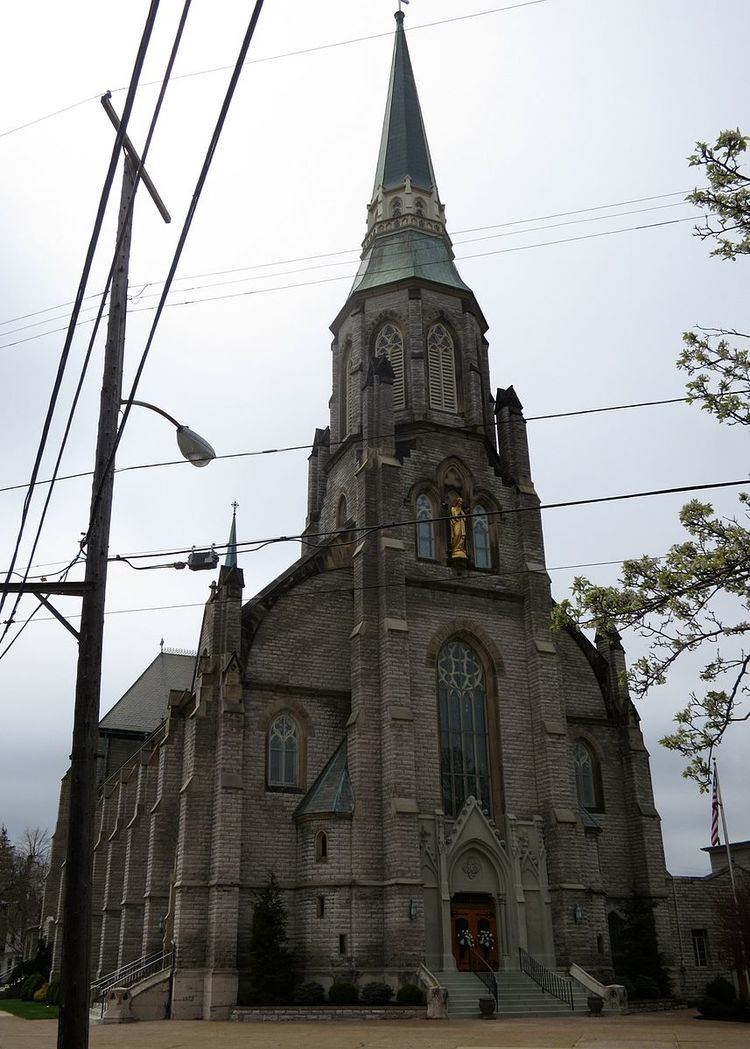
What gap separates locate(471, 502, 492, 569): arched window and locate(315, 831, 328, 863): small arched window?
11174 millimetres

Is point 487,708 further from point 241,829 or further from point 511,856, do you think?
point 241,829

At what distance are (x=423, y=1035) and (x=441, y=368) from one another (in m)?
26.1

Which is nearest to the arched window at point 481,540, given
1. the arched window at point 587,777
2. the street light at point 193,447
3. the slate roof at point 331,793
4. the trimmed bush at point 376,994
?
the arched window at point 587,777

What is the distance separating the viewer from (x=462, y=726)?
3161 cm

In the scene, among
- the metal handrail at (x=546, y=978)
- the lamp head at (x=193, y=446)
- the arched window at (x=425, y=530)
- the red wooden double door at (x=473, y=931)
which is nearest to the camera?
the lamp head at (x=193, y=446)

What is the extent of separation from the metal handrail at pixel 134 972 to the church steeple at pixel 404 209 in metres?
27.0

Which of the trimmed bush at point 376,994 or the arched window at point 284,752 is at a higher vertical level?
the arched window at point 284,752

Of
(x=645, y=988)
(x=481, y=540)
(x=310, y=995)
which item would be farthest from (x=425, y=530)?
(x=645, y=988)

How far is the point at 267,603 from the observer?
31703mm

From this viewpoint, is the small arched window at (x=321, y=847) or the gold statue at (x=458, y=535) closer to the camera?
the small arched window at (x=321, y=847)

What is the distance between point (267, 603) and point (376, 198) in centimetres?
2331

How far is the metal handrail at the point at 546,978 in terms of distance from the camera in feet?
87.4

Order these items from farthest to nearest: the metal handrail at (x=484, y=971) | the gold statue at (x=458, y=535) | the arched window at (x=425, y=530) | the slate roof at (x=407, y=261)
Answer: the slate roof at (x=407, y=261), the arched window at (x=425, y=530), the gold statue at (x=458, y=535), the metal handrail at (x=484, y=971)

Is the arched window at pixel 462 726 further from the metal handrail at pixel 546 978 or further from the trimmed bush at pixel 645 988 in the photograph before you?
the trimmed bush at pixel 645 988
